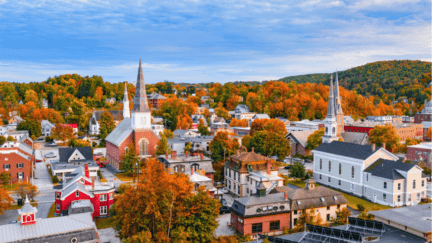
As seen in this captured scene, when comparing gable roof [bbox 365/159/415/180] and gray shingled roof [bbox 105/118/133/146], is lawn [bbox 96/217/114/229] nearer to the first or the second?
gray shingled roof [bbox 105/118/133/146]

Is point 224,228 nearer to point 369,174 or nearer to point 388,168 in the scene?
point 369,174

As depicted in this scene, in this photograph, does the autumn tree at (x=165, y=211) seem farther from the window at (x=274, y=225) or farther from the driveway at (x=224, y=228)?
the window at (x=274, y=225)

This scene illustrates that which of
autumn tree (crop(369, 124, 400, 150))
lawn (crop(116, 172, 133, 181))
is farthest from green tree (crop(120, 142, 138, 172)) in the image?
autumn tree (crop(369, 124, 400, 150))

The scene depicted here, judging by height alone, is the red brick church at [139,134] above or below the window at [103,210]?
above

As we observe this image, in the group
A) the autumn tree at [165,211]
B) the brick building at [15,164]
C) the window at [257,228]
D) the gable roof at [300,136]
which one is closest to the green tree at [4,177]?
the brick building at [15,164]

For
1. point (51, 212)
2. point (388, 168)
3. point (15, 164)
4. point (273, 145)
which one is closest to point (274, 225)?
point (388, 168)

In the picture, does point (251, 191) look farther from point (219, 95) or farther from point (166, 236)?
point (219, 95)
